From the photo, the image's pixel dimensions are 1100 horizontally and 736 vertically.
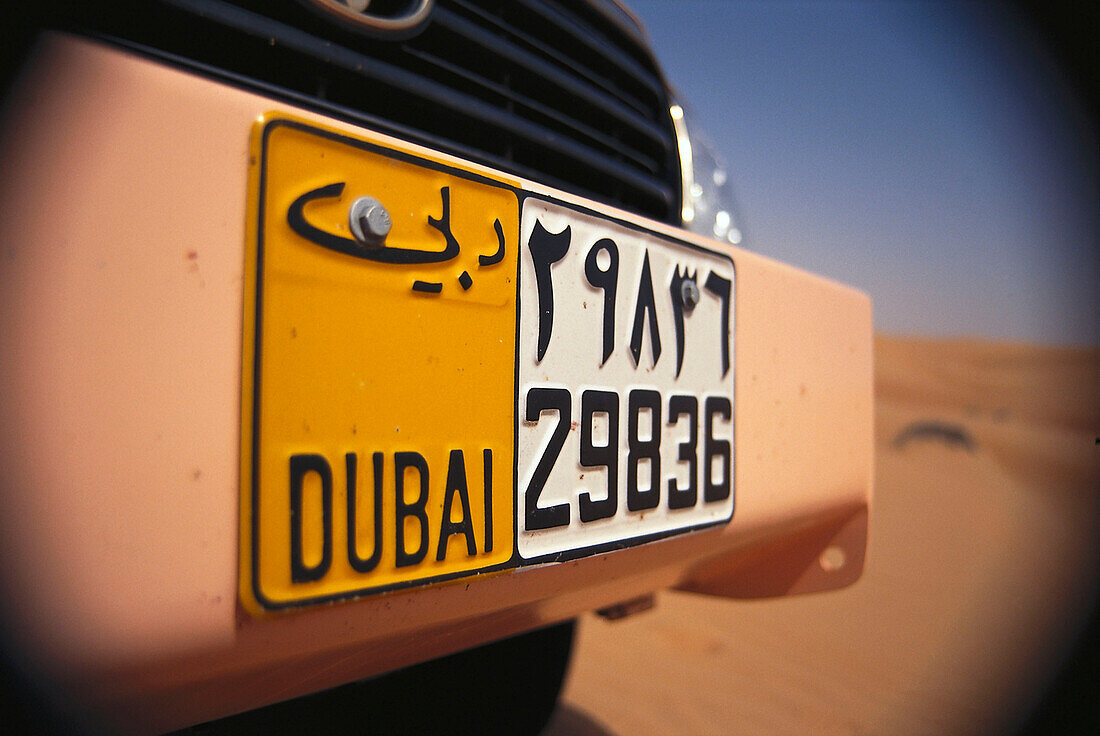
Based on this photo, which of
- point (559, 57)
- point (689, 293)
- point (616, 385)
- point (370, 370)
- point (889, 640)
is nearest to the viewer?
point (370, 370)

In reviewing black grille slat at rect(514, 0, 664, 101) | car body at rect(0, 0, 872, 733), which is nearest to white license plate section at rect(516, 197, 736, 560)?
car body at rect(0, 0, 872, 733)

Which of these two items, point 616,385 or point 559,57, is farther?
point 559,57

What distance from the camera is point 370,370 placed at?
660 mm

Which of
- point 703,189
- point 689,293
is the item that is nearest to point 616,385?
point 689,293

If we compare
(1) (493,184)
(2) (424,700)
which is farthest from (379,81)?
(2) (424,700)

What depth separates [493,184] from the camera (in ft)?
2.57

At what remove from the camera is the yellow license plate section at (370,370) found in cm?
60

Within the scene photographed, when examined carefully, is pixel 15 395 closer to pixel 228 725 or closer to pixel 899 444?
pixel 228 725

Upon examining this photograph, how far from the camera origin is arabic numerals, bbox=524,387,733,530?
2.70 ft

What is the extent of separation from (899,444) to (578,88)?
936 centimetres

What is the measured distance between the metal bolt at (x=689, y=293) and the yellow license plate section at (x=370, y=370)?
322mm

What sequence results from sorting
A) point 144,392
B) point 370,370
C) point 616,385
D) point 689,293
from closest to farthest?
point 144,392 < point 370,370 < point 616,385 < point 689,293

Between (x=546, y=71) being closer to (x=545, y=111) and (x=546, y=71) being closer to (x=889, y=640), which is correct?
(x=545, y=111)

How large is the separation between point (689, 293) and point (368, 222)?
0.52 metres
